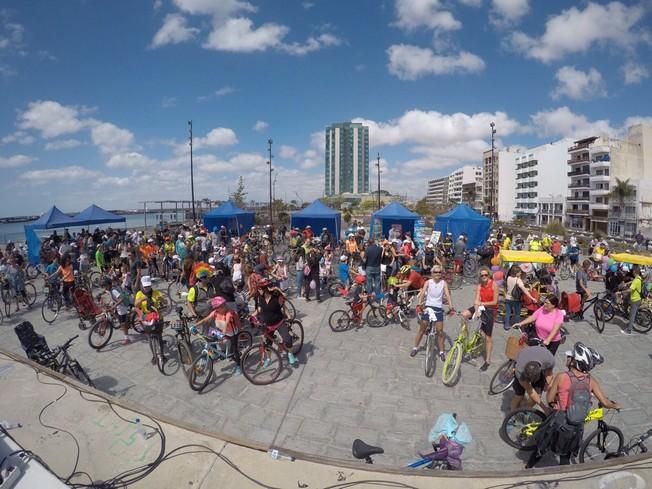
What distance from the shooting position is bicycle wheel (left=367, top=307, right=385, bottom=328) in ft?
28.0

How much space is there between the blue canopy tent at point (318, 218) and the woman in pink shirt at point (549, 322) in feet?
48.5

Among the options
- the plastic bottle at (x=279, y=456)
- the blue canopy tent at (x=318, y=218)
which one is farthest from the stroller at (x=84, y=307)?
the blue canopy tent at (x=318, y=218)

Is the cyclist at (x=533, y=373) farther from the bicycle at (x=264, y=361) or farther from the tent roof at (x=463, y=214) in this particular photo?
the tent roof at (x=463, y=214)

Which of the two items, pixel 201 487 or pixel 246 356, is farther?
pixel 246 356

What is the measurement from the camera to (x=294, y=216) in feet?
67.6

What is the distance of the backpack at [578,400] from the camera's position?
3469 millimetres

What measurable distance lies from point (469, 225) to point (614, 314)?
10.1 m

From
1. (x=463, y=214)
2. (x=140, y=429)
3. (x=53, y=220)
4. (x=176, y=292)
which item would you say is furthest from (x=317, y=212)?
(x=140, y=429)

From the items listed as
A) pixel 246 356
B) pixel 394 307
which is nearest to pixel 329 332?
pixel 394 307

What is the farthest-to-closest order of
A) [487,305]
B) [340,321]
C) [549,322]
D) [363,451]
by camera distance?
[340,321]
[487,305]
[549,322]
[363,451]

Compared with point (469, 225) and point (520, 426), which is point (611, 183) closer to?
point (469, 225)

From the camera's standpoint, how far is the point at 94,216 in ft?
60.6

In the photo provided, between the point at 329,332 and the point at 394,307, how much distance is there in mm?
1704

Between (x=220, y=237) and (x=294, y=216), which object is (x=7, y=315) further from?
(x=294, y=216)
